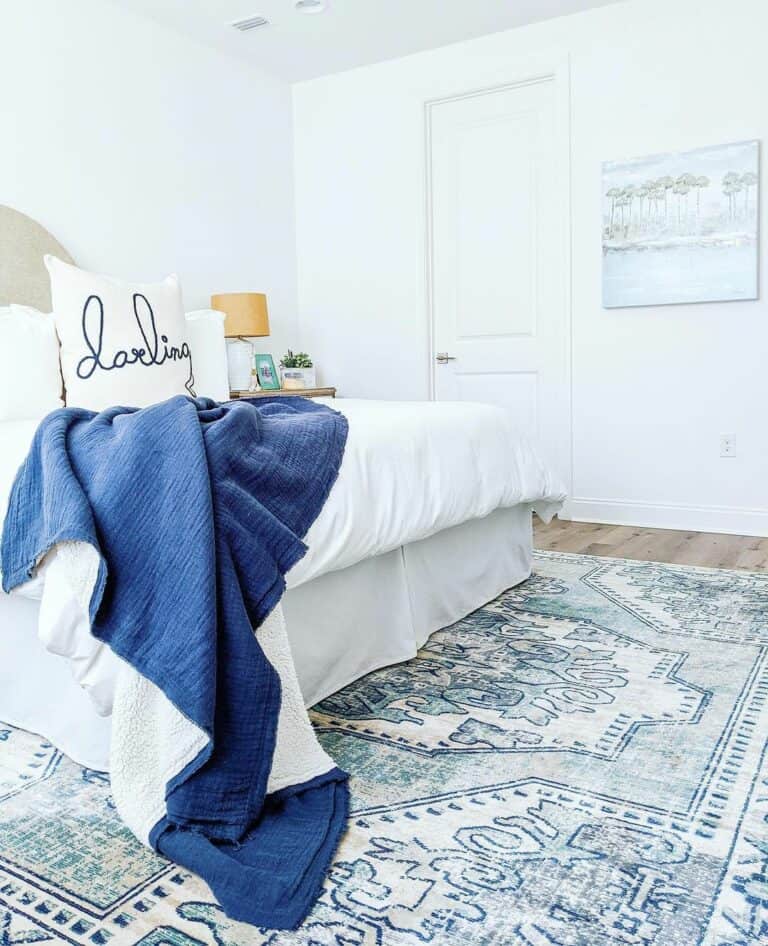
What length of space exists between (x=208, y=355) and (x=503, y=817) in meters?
2.17

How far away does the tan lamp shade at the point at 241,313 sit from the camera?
14.1 ft

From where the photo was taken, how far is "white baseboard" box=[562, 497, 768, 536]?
3.95 meters

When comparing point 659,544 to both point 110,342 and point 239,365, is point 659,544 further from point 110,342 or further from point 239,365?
point 110,342

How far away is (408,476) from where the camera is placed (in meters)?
2.22

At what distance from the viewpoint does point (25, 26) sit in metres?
3.54

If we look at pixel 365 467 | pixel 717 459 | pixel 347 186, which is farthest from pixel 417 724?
pixel 347 186

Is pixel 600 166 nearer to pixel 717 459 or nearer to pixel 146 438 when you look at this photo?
pixel 717 459

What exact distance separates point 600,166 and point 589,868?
3.60 meters

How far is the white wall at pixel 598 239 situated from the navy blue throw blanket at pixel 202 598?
116 inches

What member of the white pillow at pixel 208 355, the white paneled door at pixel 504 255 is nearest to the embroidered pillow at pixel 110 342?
the white pillow at pixel 208 355

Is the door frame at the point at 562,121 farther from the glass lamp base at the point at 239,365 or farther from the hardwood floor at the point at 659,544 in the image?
the glass lamp base at the point at 239,365

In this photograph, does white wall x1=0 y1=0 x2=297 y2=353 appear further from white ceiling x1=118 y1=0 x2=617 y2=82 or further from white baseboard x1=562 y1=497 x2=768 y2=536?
white baseboard x1=562 y1=497 x2=768 y2=536

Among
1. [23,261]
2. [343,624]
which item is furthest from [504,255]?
[343,624]

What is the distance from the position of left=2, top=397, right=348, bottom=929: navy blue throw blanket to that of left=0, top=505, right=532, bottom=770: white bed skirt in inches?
11.5
